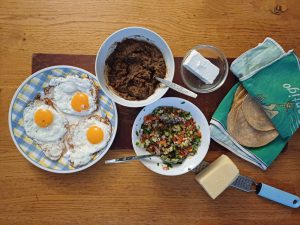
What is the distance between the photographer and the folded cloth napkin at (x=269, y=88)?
63.8 inches

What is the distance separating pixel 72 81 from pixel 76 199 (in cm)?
63

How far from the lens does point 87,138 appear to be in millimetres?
1590

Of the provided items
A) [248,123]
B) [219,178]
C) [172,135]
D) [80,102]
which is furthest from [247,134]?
[80,102]

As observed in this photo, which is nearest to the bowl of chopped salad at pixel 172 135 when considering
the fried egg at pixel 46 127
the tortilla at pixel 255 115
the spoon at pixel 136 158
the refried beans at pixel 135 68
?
the spoon at pixel 136 158

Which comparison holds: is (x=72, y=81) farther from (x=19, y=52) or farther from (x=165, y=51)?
(x=165, y=51)

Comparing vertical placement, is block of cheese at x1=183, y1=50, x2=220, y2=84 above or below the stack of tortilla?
above

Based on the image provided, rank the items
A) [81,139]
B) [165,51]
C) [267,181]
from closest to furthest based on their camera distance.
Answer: [165,51] → [81,139] → [267,181]

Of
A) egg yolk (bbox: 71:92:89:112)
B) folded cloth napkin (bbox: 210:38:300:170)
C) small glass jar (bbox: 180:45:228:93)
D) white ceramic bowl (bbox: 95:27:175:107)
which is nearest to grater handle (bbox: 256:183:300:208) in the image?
folded cloth napkin (bbox: 210:38:300:170)

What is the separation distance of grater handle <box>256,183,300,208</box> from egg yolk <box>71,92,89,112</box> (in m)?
1.03

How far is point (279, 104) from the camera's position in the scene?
1621 millimetres

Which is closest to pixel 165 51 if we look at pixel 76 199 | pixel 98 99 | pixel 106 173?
pixel 98 99

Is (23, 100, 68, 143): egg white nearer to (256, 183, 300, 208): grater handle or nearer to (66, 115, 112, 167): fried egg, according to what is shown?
(66, 115, 112, 167): fried egg

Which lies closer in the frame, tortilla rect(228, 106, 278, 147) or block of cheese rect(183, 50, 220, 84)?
block of cheese rect(183, 50, 220, 84)

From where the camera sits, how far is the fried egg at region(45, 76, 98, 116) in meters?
1.58
